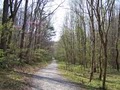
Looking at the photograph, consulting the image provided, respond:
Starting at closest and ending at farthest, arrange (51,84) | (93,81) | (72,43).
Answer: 1. (51,84)
2. (93,81)
3. (72,43)

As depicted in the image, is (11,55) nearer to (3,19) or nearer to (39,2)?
(3,19)

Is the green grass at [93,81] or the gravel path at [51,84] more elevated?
the gravel path at [51,84]

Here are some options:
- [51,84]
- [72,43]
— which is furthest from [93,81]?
[72,43]

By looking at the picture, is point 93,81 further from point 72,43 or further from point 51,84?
point 72,43

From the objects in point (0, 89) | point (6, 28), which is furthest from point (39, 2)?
point (0, 89)

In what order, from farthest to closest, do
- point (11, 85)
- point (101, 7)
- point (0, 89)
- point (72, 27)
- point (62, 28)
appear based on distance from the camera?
point (62, 28) < point (72, 27) < point (101, 7) < point (11, 85) < point (0, 89)

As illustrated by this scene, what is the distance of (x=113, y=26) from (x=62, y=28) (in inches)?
472

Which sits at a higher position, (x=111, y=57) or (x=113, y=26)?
(x=113, y=26)

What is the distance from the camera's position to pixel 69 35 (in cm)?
5491

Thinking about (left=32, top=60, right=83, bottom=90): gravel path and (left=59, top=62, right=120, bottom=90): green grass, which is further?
(left=59, top=62, right=120, bottom=90): green grass

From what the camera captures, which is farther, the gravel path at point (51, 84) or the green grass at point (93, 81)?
the green grass at point (93, 81)

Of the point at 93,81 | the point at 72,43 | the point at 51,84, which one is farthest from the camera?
the point at 72,43

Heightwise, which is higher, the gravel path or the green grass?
the gravel path

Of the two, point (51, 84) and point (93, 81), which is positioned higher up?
point (51, 84)
